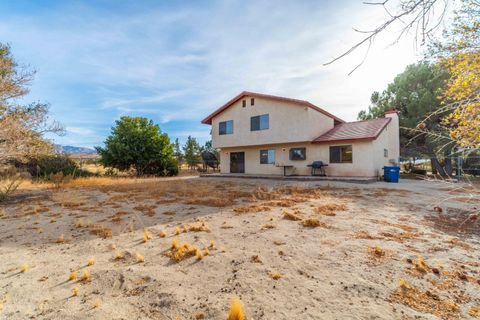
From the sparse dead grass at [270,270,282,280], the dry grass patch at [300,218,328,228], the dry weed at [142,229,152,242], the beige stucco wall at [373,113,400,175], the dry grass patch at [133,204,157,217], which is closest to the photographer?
the sparse dead grass at [270,270,282,280]

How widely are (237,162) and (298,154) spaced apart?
5.54 meters

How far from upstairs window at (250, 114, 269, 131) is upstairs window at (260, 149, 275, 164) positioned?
6.36 ft

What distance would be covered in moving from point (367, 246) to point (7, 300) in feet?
14.2

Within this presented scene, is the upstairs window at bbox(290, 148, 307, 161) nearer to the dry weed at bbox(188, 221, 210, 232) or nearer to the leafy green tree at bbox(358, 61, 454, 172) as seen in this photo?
the leafy green tree at bbox(358, 61, 454, 172)

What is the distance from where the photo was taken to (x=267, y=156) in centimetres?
1727

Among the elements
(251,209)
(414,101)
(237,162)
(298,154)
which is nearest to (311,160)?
(298,154)

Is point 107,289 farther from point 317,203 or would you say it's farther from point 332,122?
point 332,122

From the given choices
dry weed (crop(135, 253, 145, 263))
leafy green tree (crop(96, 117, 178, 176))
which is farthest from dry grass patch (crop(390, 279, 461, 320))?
leafy green tree (crop(96, 117, 178, 176))

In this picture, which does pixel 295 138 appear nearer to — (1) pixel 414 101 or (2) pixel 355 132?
(2) pixel 355 132

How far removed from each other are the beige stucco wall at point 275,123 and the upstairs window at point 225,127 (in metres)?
0.29

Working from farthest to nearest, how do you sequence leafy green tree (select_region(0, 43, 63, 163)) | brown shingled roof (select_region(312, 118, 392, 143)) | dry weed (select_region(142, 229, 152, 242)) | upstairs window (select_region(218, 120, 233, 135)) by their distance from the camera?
1. upstairs window (select_region(218, 120, 233, 135))
2. brown shingled roof (select_region(312, 118, 392, 143))
3. leafy green tree (select_region(0, 43, 63, 163))
4. dry weed (select_region(142, 229, 152, 242))

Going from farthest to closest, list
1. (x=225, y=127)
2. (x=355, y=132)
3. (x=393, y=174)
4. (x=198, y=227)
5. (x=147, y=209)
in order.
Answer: (x=225, y=127) → (x=355, y=132) → (x=393, y=174) → (x=147, y=209) → (x=198, y=227)

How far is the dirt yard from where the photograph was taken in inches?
78.3

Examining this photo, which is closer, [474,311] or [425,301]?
[474,311]
